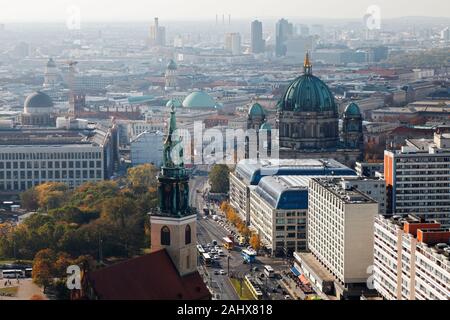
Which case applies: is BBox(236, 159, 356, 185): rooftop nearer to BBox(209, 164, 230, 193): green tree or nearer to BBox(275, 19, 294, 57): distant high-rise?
Answer: BBox(209, 164, 230, 193): green tree

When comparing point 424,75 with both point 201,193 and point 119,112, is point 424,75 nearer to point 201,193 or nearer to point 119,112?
point 119,112

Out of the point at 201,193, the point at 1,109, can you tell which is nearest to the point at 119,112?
the point at 1,109

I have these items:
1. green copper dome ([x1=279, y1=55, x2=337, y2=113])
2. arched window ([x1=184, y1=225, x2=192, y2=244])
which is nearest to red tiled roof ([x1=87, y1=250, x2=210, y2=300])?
arched window ([x1=184, y1=225, x2=192, y2=244])

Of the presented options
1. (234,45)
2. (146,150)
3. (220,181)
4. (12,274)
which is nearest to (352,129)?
(220,181)

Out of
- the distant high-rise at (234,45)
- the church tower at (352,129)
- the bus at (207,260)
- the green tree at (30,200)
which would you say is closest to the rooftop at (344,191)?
the bus at (207,260)

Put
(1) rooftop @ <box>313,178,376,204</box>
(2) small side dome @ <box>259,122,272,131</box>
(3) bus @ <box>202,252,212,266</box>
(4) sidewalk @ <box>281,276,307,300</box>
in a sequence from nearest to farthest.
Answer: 1. (4) sidewalk @ <box>281,276,307,300</box>
2. (1) rooftop @ <box>313,178,376,204</box>
3. (3) bus @ <box>202,252,212,266</box>
4. (2) small side dome @ <box>259,122,272,131</box>

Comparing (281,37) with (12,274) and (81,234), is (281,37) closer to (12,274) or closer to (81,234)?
(81,234)

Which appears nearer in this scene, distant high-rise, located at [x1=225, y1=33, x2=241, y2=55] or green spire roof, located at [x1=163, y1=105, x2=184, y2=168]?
green spire roof, located at [x1=163, y1=105, x2=184, y2=168]
